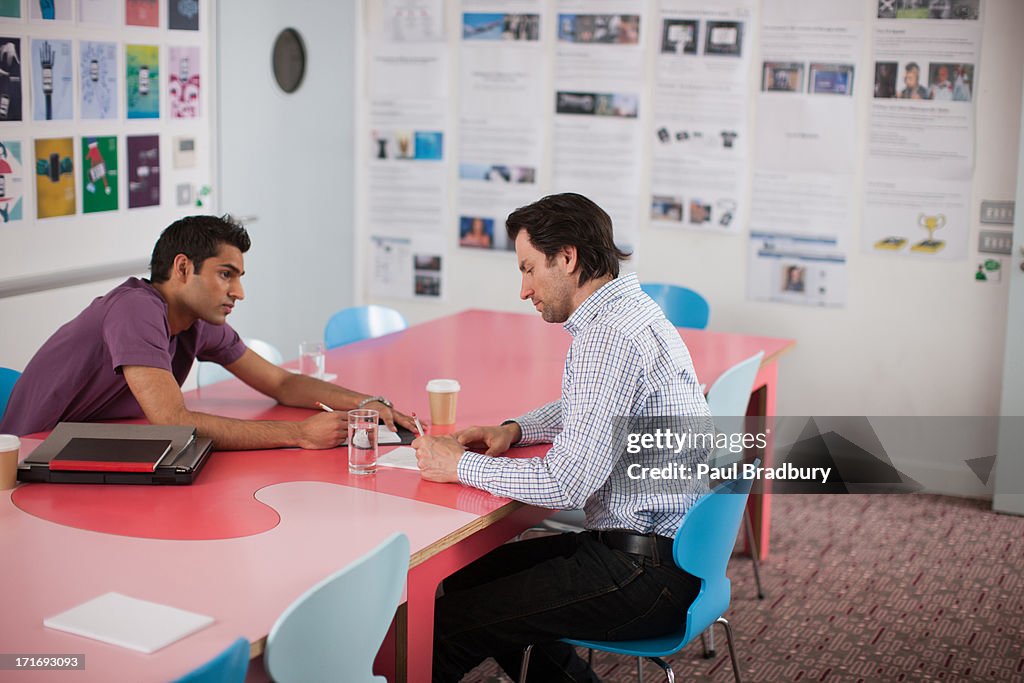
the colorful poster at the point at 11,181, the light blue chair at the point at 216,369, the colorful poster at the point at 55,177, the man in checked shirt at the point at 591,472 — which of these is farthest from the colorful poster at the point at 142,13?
the man in checked shirt at the point at 591,472

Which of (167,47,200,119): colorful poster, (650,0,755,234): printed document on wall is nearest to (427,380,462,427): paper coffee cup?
(167,47,200,119): colorful poster

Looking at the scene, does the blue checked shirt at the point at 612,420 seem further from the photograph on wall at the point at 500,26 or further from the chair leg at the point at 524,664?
the photograph on wall at the point at 500,26

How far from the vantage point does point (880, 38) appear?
4719mm

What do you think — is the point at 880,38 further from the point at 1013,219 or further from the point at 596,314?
the point at 596,314

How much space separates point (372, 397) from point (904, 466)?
293 cm

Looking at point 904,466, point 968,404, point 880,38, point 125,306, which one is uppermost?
point 880,38

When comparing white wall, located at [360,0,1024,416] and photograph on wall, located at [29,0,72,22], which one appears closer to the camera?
photograph on wall, located at [29,0,72,22]

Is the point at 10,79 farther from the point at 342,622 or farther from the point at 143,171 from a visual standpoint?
the point at 342,622

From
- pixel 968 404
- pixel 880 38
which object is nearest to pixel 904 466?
pixel 968 404

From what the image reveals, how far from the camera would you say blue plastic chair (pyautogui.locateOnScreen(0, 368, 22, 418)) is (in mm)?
3094

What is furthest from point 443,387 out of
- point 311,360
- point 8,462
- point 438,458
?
point 8,462

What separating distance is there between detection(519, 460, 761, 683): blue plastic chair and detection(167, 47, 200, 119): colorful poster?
317 centimetres

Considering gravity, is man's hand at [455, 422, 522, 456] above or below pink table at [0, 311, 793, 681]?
above

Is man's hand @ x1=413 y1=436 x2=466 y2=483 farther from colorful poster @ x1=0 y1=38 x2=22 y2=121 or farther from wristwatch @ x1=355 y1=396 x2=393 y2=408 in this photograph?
colorful poster @ x1=0 y1=38 x2=22 y2=121
